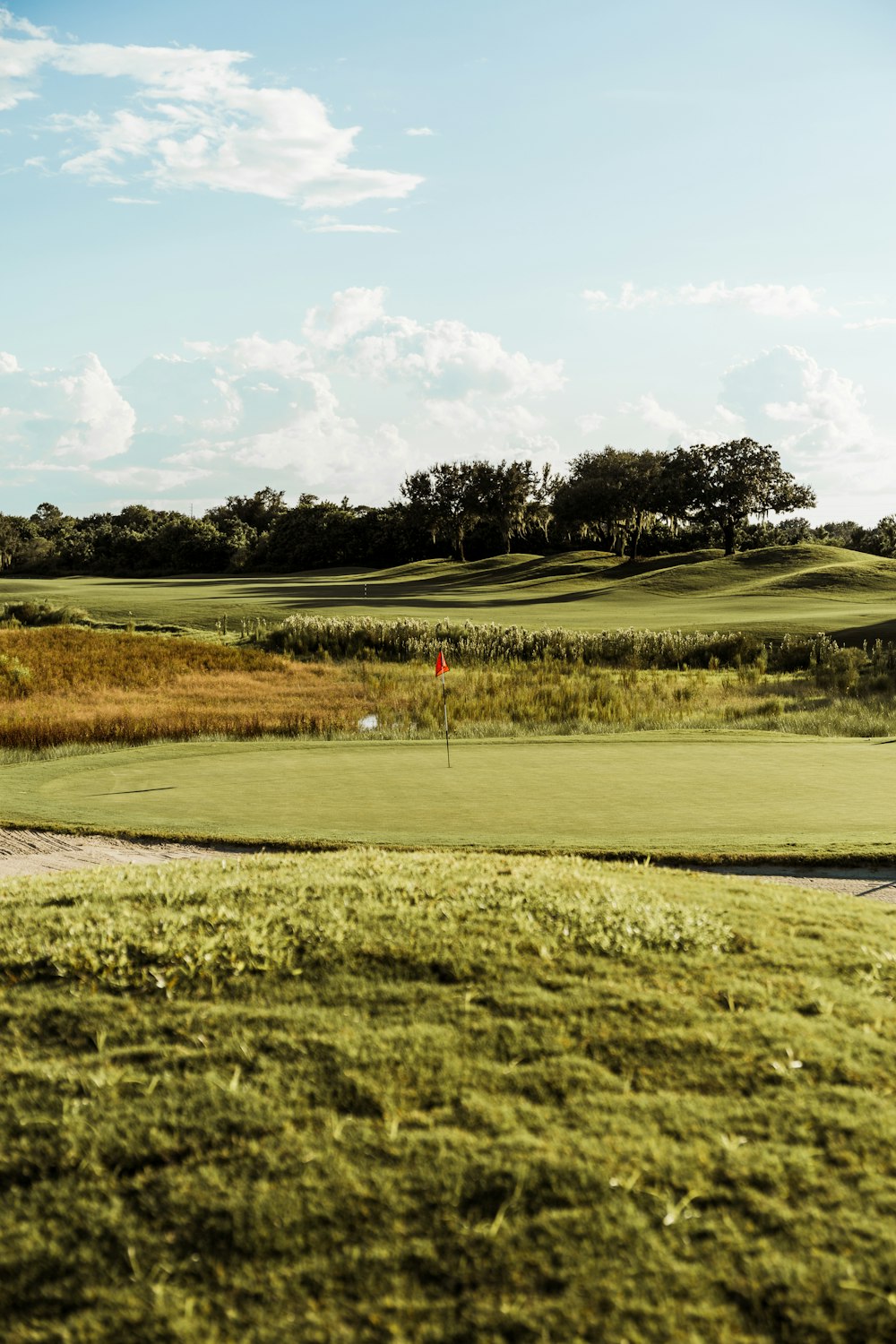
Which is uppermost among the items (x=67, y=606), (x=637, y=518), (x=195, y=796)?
(x=637, y=518)

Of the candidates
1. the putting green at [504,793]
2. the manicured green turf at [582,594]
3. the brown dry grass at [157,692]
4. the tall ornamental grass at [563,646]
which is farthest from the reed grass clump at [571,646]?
the putting green at [504,793]

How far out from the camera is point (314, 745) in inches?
722

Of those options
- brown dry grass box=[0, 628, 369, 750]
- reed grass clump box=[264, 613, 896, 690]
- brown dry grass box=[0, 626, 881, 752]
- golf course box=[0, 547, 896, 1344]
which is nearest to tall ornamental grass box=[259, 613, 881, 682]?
reed grass clump box=[264, 613, 896, 690]

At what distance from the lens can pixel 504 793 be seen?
13797 mm

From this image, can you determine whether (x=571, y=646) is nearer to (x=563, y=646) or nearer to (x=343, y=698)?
(x=563, y=646)

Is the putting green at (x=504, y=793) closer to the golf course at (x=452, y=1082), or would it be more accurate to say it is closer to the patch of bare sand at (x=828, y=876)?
the golf course at (x=452, y=1082)

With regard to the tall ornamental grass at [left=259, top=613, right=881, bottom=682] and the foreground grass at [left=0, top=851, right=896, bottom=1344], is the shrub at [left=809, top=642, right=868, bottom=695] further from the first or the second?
the foreground grass at [left=0, top=851, right=896, bottom=1344]

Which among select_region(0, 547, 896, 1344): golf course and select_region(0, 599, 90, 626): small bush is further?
select_region(0, 599, 90, 626): small bush

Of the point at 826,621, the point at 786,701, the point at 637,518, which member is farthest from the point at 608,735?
the point at 637,518

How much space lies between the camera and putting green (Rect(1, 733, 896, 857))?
38.4 ft

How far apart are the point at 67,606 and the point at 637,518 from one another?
2059 inches

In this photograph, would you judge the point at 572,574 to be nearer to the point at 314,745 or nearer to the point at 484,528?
the point at 484,528

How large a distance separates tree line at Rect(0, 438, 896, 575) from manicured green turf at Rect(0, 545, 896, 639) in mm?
5647

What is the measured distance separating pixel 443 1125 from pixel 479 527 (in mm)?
101682
